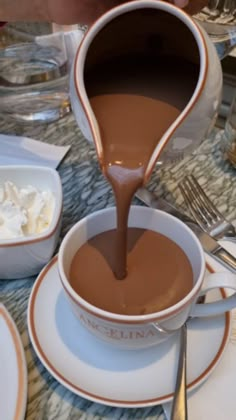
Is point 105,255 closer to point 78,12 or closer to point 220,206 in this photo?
point 220,206

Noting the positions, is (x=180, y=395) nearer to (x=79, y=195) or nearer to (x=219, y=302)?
(x=219, y=302)

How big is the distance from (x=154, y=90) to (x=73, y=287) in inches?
10.5

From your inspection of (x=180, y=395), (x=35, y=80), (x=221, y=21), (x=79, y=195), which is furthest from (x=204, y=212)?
(x=35, y=80)

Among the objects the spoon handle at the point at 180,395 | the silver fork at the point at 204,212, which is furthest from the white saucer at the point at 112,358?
the silver fork at the point at 204,212

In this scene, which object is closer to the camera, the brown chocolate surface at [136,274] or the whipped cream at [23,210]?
the brown chocolate surface at [136,274]

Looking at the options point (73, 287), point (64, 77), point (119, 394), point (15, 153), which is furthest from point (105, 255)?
point (64, 77)

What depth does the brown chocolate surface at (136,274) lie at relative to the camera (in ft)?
1.77

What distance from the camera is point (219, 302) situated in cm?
55

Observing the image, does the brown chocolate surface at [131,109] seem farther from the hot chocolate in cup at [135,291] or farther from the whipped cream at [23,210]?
the whipped cream at [23,210]

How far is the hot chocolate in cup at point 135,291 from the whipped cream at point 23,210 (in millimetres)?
112

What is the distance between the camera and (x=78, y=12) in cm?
79

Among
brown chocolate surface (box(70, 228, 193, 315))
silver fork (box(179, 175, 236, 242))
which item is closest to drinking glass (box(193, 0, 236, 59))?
silver fork (box(179, 175, 236, 242))

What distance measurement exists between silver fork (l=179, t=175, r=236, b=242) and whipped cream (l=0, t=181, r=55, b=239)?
0.25m

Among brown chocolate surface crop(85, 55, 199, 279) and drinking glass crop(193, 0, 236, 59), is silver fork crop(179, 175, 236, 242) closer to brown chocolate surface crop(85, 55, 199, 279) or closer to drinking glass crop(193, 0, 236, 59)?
brown chocolate surface crop(85, 55, 199, 279)
